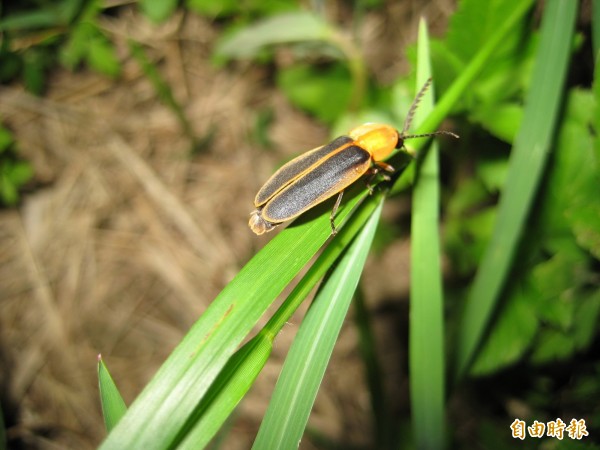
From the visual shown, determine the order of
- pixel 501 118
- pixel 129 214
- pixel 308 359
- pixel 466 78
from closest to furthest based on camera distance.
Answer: pixel 308 359 → pixel 466 78 → pixel 501 118 → pixel 129 214

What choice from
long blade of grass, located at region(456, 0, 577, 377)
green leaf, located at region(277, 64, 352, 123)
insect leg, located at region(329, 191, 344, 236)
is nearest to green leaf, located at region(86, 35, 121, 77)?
green leaf, located at region(277, 64, 352, 123)

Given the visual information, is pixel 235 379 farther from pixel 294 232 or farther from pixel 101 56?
pixel 101 56

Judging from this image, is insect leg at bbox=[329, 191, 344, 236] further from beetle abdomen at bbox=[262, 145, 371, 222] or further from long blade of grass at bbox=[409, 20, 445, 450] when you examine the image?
long blade of grass at bbox=[409, 20, 445, 450]


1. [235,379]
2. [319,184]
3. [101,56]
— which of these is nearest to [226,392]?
[235,379]

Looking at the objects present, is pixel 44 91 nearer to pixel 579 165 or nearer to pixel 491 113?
pixel 491 113

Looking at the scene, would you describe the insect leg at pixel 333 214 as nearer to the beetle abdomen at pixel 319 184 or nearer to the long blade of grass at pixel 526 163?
the beetle abdomen at pixel 319 184
